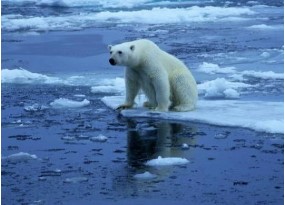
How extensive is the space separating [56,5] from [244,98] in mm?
19267

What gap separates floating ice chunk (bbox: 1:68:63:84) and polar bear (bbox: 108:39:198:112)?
9.09 ft

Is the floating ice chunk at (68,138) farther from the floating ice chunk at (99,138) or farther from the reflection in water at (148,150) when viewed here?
the reflection in water at (148,150)

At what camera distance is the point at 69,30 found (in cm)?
1930

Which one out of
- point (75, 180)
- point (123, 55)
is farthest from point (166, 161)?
point (123, 55)

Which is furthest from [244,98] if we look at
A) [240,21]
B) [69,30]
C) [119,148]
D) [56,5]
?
[56,5]

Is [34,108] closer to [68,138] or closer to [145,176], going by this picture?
[68,138]

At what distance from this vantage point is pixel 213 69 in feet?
41.1

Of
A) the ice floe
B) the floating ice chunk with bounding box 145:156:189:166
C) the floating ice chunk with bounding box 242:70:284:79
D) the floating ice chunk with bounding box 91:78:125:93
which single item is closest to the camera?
the floating ice chunk with bounding box 145:156:189:166

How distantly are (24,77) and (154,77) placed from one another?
147 inches

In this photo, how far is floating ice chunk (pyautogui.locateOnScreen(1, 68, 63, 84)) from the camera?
456 inches

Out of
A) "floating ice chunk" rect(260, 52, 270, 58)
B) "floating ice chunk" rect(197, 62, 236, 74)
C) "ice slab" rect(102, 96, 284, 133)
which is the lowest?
"ice slab" rect(102, 96, 284, 133)

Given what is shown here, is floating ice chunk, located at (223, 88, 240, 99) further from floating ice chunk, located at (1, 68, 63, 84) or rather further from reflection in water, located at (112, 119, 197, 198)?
floating ice chunk, located at (1, 68, 63, 84)

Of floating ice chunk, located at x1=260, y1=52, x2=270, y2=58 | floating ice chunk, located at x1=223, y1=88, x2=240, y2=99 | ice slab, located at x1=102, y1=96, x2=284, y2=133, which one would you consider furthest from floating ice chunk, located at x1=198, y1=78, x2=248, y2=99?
floating ice chunk, located at x1=260, y1=52, x2=270, y2=58

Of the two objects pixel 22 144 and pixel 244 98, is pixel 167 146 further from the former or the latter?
pixel 244 98
